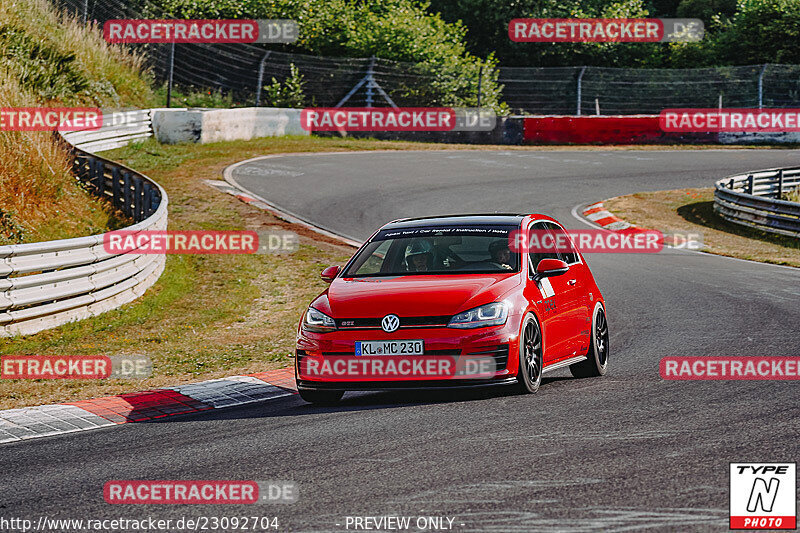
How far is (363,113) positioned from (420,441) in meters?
31.1

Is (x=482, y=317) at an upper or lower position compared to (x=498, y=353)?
upper

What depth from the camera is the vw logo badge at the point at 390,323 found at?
324 inches

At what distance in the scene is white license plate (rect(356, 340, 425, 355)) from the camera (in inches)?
321

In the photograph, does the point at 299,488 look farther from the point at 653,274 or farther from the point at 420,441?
the point at 653,274

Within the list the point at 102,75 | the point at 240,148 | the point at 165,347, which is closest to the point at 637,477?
the point at 165,347

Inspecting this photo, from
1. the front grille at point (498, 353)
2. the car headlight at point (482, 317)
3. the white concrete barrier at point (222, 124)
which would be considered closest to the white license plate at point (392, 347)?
the car headlight at point (482, 317)

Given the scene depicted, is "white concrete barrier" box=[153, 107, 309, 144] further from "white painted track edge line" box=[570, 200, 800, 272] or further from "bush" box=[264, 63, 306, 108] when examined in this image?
"white painted track edge line" box=[570, 200, 800, 272]

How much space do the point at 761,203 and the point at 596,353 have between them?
52.0 feet

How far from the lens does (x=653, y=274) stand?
57.6ft

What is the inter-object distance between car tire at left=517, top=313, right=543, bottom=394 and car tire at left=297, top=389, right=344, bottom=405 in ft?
5.23

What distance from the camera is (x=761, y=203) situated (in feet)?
79.8

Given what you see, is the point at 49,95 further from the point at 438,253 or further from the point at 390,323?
the point at 390,323

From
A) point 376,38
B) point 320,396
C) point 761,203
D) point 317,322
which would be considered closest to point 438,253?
point 317,322

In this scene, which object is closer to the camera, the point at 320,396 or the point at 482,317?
the point at 482,317
